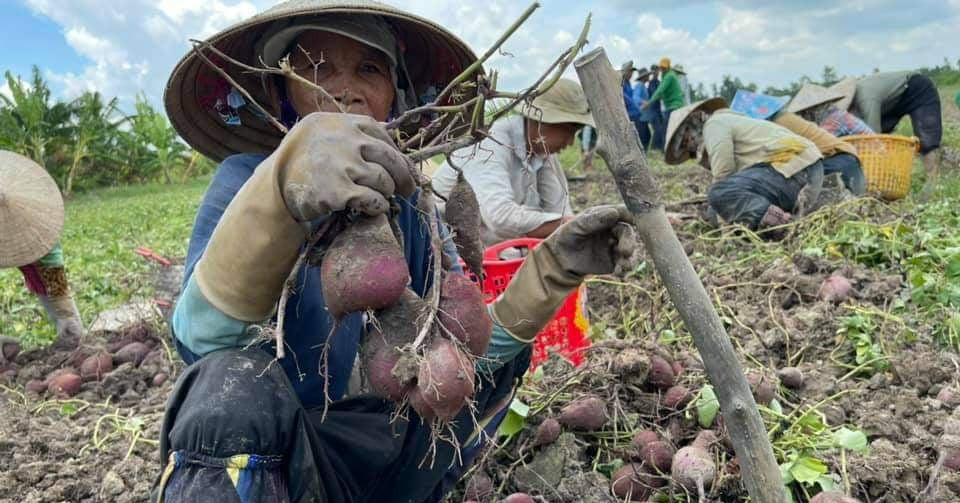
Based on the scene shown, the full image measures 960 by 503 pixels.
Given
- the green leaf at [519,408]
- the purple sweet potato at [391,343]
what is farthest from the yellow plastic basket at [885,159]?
the purple sweet potato at [391,343]

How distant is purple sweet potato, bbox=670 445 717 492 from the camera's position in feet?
6.01

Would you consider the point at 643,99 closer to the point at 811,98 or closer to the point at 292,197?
the point at 811,98

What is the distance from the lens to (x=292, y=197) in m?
1.23

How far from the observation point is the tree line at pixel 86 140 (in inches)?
605

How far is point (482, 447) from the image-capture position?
76.7 inches

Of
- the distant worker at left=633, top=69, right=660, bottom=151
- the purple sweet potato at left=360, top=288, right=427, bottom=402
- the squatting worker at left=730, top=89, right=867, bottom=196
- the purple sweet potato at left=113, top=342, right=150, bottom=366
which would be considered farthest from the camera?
the distant worker at left=633, top=69, right=660, bottom=151

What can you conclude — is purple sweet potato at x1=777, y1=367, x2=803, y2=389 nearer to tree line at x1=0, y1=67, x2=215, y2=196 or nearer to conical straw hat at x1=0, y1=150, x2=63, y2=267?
conical straw hat at x1=0, y1=150, x2=63, y2=267

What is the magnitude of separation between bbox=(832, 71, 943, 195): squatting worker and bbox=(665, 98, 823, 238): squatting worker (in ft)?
6.99

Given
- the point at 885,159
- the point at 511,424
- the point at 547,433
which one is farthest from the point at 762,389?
the point at 885,159

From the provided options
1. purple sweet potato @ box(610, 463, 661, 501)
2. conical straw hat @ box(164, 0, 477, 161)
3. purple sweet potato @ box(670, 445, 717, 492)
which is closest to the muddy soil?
conical straw hat @ box(164, 0, 477, 161)

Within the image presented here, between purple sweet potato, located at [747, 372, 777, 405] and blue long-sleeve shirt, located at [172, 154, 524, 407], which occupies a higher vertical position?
blue long-sleeve shirt, located at [172, 154, 524, 407]

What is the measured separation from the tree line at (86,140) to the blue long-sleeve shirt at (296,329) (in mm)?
15107

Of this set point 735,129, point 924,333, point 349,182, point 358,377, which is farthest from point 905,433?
point 735,129

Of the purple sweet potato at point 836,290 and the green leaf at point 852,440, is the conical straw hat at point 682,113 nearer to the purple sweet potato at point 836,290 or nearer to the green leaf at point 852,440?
the purple sweet potato at point 836,290
